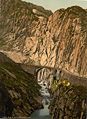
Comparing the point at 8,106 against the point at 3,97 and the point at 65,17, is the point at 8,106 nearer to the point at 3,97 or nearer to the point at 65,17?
the point at 3,97

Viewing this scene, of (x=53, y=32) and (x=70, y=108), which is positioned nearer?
(x=70, y=108)

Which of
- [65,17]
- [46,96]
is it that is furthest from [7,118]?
[65,17]

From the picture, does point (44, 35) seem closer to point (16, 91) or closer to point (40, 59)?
point (40, 59)

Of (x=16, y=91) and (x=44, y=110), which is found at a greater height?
(x=16, y=91)

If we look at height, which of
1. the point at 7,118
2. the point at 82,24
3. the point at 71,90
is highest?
the point at 82,24

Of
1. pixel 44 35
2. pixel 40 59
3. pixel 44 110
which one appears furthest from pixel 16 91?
pixel 44 35

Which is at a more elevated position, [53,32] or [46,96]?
[53,32]

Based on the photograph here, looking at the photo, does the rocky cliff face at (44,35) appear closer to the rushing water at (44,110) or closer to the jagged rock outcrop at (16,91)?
the jagged rock outcrop at (16,91)

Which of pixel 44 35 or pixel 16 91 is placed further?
pixel 44 35
